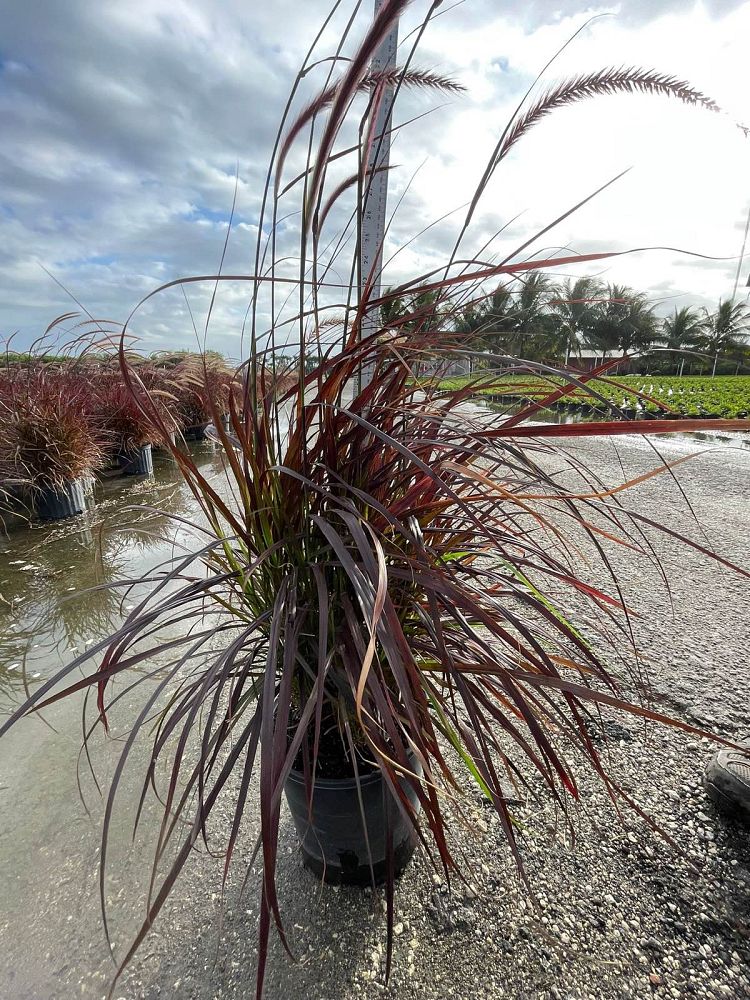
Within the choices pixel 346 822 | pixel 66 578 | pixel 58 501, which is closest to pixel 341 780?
pixel 346 822

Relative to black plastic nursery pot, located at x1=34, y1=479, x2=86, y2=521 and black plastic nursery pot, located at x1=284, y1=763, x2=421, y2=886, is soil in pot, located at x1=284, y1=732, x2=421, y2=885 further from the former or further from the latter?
black plastic nursery pot, located at x1=34, y1=479, x2=86, y2=521

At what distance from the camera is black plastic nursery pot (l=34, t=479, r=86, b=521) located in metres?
3.41

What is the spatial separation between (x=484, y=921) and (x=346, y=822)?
30 cm

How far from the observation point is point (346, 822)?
0.90 meters

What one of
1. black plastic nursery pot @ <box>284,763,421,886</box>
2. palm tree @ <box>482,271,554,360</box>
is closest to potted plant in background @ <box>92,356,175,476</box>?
palm tree @ <box>482,271,554,360</box>

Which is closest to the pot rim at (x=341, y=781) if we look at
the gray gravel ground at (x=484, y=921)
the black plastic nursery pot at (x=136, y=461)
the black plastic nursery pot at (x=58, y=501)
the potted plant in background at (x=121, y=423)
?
the gray gravel ground at (x=484, y=921)

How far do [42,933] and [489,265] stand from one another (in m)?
1.38

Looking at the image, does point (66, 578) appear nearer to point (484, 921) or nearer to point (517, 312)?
point (484, 921)

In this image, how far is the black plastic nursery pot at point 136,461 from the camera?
4863 mm

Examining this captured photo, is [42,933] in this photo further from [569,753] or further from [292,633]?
[569,753]

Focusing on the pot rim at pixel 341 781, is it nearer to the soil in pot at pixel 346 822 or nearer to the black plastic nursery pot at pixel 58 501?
the soil in pot at pixel 346 822

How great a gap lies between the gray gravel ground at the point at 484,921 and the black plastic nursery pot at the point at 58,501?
2782 millimetres

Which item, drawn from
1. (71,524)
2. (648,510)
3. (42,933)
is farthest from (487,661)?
(71,524)

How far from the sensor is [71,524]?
→ 3443 millimetres
